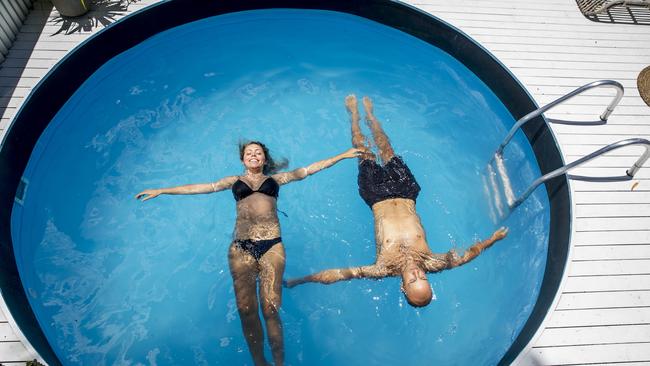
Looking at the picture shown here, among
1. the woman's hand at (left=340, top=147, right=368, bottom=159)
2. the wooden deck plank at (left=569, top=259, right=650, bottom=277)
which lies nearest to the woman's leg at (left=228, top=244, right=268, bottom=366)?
the woman's hand at (left=340, top=147, right=368, bottom=159)

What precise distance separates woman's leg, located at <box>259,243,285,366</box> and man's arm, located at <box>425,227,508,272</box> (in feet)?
5.77

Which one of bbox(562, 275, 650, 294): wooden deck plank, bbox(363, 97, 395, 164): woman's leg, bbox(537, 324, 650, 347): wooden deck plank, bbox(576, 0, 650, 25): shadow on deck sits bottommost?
bbox(537, 324, 650, 347): wooden deck plank

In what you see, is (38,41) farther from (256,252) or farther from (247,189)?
(256,252)

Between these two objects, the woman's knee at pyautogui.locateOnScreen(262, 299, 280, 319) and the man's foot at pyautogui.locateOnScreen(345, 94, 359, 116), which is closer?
the woman's knee at pyautogui.locateOnScreen(262, 299, 280, 319)

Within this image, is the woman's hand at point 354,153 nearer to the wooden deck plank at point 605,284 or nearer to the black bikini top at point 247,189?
the black bikini top at point 247,189

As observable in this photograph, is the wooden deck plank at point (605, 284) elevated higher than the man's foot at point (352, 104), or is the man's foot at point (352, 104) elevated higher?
the man's foot at point (352, 104)

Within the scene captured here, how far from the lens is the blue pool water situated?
4852 mm

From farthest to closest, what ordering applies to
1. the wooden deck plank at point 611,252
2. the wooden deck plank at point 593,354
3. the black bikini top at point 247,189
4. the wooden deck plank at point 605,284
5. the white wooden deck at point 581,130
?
the black bikini top at point 247,189
the wooden deck plank at point 611,252
the wooden deck plank at point 605,284
the white wooden deck at point 581,130
the wooden deck plank at point 593,354

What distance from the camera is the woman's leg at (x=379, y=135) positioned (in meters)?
6.00

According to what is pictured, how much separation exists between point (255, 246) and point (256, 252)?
2.8 inches

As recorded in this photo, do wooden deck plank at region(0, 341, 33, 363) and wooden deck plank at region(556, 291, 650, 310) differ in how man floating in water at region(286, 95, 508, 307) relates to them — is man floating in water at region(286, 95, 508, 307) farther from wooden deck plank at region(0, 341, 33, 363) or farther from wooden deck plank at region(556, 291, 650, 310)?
wooden deck plank at region(0, 341, 33, 363)

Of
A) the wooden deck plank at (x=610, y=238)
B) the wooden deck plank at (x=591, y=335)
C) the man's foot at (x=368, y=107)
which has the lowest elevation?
the wooden deck plank at (x=591, y=335)

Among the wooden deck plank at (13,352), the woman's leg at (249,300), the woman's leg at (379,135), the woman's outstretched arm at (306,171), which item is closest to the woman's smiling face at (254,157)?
the woman's outstretched arm at (306,171)

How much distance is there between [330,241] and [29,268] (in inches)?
150
